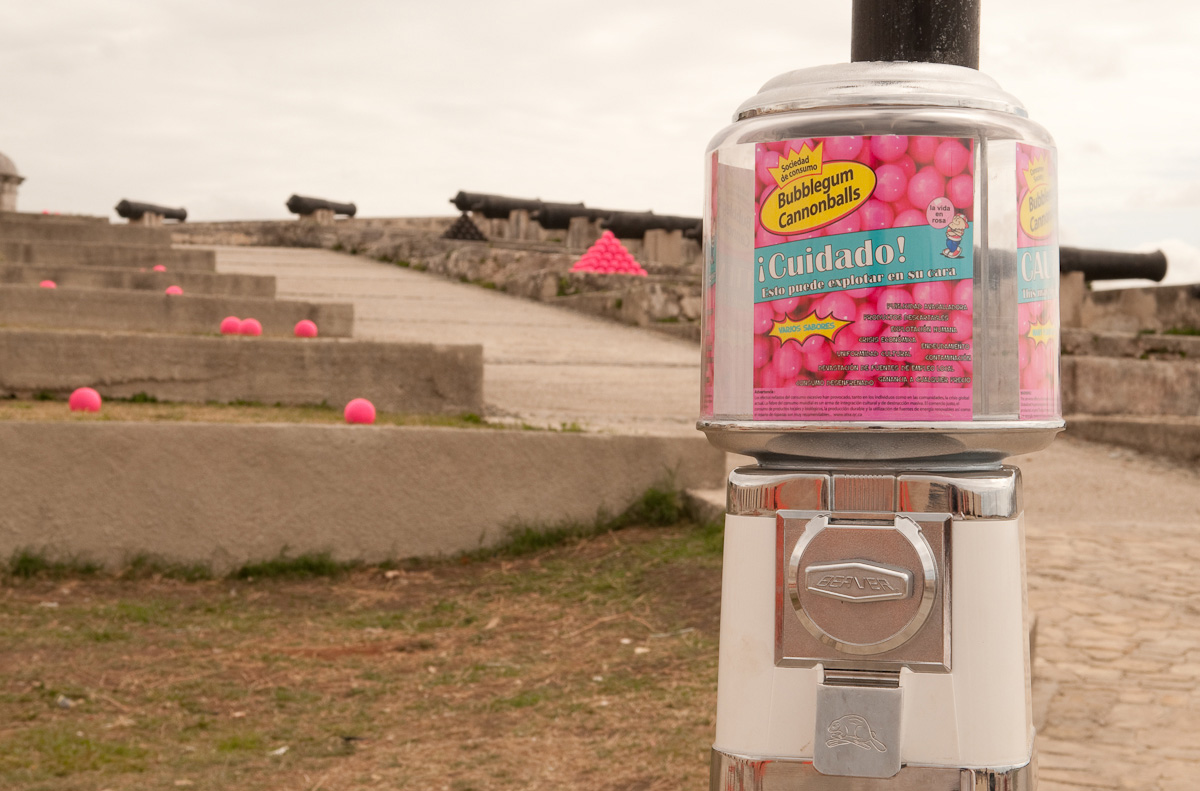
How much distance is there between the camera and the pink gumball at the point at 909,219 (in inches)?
60.7

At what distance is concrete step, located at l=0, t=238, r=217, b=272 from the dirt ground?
6962 millimetres

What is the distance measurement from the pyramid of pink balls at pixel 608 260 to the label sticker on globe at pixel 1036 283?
40.7 ft

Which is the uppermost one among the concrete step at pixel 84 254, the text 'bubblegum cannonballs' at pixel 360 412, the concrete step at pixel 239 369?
the concrete step at pixel 84 254

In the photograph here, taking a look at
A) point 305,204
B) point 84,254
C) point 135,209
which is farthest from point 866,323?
point 135,209

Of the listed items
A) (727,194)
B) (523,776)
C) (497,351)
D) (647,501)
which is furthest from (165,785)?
(497,351)

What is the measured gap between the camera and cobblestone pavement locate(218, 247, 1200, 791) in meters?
3.10

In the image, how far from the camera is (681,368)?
9039mm

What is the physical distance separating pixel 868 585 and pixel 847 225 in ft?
1.65

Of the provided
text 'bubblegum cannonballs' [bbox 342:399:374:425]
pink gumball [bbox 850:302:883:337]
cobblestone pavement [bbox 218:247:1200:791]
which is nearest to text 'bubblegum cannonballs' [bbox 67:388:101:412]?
text 'bubblegum cannonballs' [bbox 342:399:374:425]

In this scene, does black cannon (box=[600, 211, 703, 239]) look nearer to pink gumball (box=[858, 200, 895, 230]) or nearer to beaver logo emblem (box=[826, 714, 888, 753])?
pink gumball (box=[858, 200, 895, 230])

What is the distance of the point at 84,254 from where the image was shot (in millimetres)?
10727

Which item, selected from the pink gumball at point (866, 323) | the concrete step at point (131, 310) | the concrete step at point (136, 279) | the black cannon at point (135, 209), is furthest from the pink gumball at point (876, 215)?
the black cannon at point (135, 209)

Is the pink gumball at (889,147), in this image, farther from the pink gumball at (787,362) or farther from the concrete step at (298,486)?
the concrete step at (298,486)

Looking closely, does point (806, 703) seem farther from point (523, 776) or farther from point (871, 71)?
point (523, 776)
